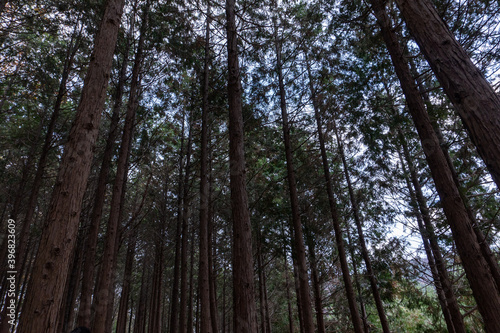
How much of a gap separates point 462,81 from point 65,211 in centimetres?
432

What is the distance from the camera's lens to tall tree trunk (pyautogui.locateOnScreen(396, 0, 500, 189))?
249 cm

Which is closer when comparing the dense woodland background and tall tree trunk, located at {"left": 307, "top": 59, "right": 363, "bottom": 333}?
the dense woodland background

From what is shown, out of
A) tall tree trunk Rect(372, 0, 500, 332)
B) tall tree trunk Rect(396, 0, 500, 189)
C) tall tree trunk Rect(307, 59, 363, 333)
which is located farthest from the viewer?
tall tree trunk Rect(307, 59, 363, 333)

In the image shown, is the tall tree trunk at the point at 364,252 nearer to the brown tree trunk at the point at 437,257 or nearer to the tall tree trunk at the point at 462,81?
the brown tree trunk at the point at 437,257

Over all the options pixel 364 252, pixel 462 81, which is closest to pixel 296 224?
pixel 364 252

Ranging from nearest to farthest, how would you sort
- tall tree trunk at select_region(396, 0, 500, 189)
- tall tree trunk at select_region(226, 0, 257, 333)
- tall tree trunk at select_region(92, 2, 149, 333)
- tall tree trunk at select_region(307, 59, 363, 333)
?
1. tall tree trunk at select_region(396, 0, 500, 189)
2. tall tree trunk at select_region(226, 0, 257, 333)
3. tall tree trunk at select_region(92, 2, 149, 333)
4. tall tree trunk at select_region(307, 59, 363, 333)

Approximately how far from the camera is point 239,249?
445 centimetres

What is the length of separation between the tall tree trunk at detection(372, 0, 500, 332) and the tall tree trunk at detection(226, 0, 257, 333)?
316 cm

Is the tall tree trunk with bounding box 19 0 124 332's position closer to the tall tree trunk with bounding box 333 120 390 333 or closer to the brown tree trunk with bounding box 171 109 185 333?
the brown tree trunk with bounding box 171 109 185 333

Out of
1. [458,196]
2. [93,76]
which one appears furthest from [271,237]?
[93,76]

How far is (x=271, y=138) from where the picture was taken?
1066 centimetres

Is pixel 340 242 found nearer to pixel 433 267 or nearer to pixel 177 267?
pixel 433 267

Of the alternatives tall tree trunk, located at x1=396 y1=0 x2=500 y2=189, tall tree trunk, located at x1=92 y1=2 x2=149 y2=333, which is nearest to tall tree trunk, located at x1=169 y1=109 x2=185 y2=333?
tall tree trunk, located at x1=92 y1=2 x2=149 y2=333

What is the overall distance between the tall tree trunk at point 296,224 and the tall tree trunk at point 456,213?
3.13m
